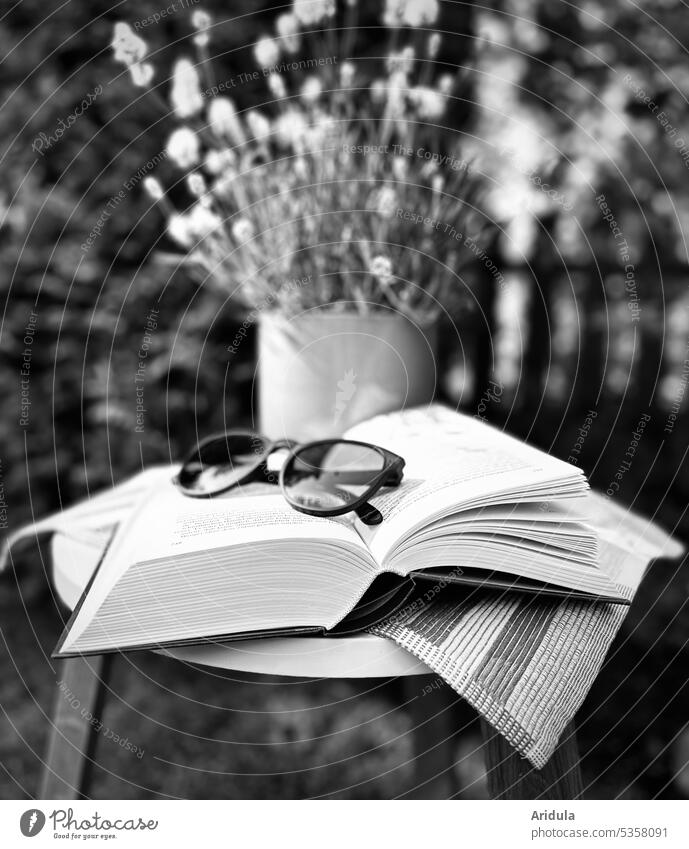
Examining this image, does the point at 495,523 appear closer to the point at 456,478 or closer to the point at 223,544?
the point at 456,478

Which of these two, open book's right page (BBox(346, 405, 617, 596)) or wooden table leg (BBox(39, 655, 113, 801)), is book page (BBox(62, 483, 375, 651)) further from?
wooden table leg (BBox(39, 655, 113, 801))

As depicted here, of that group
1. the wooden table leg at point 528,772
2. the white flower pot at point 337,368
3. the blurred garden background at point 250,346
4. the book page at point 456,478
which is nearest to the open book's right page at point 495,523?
the book page at point 456,478

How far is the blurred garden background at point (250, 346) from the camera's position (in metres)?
1.08

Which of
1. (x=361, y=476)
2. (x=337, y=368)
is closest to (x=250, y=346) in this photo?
(x=337, y=368)

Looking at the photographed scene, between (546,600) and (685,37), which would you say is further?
(685,37)

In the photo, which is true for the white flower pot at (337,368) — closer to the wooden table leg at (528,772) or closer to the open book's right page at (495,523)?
the open book's right page at (495,523)

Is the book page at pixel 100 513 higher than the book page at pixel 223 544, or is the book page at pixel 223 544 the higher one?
the book page at pixel 223 544

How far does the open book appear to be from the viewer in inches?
17.4

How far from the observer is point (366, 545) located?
46 cm

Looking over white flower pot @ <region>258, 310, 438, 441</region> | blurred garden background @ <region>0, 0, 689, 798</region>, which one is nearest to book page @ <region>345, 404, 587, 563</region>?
white flower pot @ <region>258, 310, 438, 441</region>

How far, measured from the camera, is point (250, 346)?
114 centimetres

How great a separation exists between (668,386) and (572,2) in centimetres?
66
